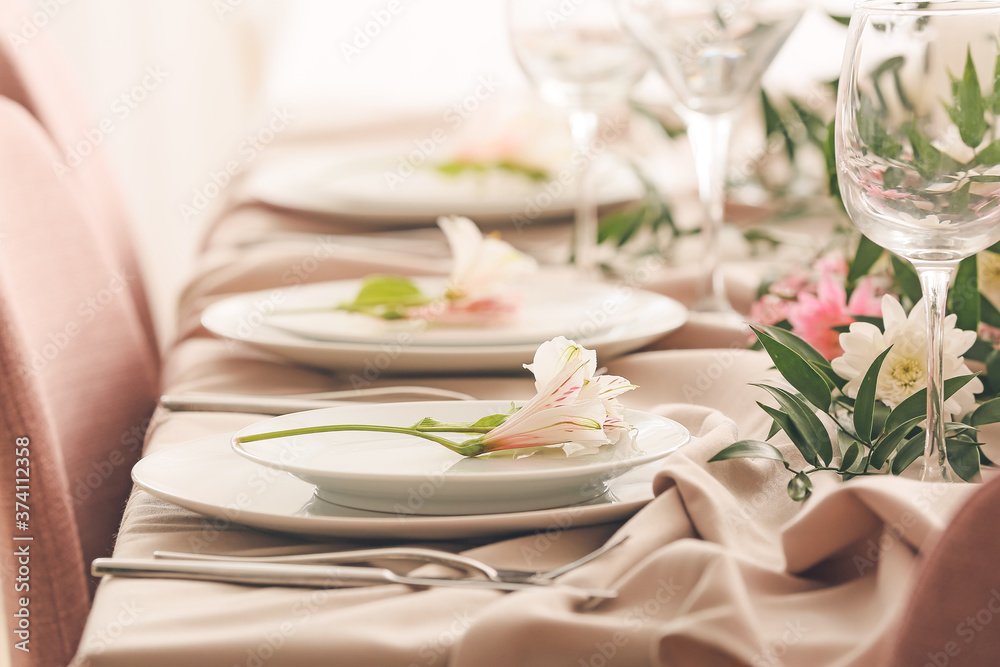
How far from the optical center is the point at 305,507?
0.53 metres

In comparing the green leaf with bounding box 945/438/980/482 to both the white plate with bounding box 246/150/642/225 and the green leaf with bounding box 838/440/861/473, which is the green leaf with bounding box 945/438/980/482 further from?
the white plate with bounding box 246/150/642/225

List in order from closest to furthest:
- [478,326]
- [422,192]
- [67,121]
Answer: [478,326] < [422,192] < [67,121]

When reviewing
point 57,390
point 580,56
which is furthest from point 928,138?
point 57,390

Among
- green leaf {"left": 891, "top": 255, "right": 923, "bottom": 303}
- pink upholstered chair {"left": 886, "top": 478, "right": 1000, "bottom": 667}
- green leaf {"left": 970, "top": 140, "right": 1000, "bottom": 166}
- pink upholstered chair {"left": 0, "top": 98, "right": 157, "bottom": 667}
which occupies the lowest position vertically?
pink upholstered chair {"left": 0, "top": 98, "right": 157, "bottom": 667}

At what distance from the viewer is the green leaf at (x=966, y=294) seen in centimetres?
66

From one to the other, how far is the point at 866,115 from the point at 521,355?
0.34 metres

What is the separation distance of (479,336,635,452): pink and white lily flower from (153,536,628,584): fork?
6cm

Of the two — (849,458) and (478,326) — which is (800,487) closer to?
(849,458)

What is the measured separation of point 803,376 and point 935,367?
8cm

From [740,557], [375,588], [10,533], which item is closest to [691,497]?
[740,557]

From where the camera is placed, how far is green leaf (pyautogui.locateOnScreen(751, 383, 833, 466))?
0.56 meters

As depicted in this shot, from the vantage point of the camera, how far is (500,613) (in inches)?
16.3

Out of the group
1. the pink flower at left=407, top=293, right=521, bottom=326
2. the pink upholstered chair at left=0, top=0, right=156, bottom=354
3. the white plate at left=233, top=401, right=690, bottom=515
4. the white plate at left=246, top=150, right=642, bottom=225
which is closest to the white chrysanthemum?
the white plate at left=233, top=401, right=690, bottom=515

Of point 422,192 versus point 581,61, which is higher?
point 581,61
